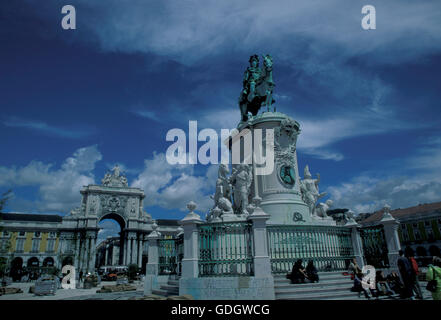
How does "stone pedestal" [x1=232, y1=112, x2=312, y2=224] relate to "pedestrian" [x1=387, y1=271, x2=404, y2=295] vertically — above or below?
above

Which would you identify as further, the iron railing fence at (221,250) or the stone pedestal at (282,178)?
the stone pedestal at (282,178)

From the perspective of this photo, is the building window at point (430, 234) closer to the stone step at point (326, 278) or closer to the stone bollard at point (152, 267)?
the stone step at point (326, 278)

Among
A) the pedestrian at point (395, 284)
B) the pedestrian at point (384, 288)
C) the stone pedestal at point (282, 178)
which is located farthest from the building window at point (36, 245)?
the pedestrian at point (395, 284)

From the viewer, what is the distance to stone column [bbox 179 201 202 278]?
7.87m

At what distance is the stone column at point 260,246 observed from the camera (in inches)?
Result: 294

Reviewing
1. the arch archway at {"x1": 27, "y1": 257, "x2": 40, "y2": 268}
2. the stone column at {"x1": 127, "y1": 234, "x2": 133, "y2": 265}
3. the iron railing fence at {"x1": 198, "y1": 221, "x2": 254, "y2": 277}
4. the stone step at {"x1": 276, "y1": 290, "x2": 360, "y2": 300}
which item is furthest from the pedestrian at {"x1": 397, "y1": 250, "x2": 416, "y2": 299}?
the arch archway at {"x1": 27, "y1": 257, "x2": 40, "y2": 268}

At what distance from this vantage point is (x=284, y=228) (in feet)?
29.6

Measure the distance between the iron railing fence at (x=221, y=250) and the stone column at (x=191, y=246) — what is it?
0.18 meters

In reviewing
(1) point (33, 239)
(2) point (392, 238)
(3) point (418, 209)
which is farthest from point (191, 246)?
(1) point (33, 239)

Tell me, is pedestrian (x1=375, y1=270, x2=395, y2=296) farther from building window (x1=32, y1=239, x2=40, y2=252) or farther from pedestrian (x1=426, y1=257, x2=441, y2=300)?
building window (x1=32, y1=239, x2=40, y2=252)

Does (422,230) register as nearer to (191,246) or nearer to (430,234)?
(430,234)

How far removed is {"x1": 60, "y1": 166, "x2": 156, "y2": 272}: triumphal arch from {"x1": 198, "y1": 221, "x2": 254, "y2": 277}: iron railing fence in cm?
6093

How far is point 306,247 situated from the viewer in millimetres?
9102
